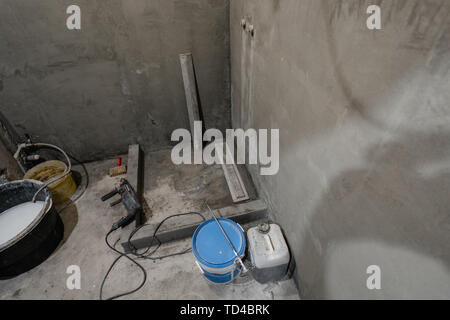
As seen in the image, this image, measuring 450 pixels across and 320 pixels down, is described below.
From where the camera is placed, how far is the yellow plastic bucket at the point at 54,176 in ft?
7.91

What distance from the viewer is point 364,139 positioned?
2.84 ft

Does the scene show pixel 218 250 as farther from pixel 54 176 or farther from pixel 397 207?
pixel 54 176

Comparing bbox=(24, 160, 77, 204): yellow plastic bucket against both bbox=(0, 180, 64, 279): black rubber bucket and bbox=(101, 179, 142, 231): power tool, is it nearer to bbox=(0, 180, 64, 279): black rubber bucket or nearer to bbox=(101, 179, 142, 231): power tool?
bbox=(0, 180, 64, 279): black rubber bucket

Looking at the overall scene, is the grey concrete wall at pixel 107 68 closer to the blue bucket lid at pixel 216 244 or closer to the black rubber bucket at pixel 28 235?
the black rubber bucket at pixel 28 235

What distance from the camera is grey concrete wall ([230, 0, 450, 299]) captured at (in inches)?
25.1

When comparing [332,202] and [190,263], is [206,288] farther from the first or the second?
[332,202]

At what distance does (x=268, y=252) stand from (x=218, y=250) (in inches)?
14.3

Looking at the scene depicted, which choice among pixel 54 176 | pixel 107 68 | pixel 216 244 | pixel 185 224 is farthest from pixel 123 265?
pixel 107 68

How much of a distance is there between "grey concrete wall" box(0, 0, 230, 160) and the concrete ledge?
4.54 ft

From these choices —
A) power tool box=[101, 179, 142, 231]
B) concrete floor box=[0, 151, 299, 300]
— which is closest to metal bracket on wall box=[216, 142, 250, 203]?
concrete floor box=[0, 151, 299, 300]

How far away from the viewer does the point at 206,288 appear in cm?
184

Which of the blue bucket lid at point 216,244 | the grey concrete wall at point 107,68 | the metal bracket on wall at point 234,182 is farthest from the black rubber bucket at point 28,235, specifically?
the metal bracket on wall at point 234,182
